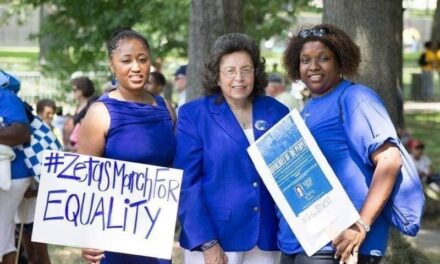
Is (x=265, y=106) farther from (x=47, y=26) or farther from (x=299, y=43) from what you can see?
(x=47, y=26)

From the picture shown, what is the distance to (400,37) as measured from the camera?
1044 centimetres

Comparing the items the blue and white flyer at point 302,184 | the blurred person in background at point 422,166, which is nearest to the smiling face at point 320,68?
the blue and white flyer at point 302,184

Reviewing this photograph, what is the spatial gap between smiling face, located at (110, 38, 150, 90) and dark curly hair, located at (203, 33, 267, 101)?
323 millimetres

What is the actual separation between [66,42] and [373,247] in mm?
12370

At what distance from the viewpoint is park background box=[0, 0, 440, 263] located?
8.25 meters

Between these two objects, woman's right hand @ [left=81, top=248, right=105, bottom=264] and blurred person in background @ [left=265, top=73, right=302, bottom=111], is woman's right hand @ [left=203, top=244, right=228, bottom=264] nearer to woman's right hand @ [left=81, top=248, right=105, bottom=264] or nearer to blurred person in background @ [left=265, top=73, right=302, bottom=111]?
woman's right hand @ [left=81, top=248, right=105, bottom=264]

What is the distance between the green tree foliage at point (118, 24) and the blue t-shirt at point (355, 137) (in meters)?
9.89

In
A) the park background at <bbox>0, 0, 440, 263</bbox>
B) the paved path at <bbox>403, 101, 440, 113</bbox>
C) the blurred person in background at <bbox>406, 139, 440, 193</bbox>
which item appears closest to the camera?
the park background at <bbox>0, 0, 440, 263</bbox>

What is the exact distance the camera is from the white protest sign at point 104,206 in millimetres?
5156

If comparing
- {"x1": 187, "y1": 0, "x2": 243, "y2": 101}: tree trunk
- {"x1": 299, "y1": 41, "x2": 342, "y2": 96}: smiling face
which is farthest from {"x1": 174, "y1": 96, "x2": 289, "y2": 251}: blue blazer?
{"x1": 187, "y1": 0, "x2": 243, "y2": 101}: tree trunk

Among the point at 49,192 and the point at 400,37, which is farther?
the point at 400,37

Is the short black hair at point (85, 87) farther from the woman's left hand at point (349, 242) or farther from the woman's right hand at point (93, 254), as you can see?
the woman's left hand at point (349, 242)

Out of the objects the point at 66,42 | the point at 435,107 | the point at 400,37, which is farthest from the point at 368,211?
the point at 435,107

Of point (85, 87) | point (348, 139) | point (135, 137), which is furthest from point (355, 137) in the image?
point (85, 87)
